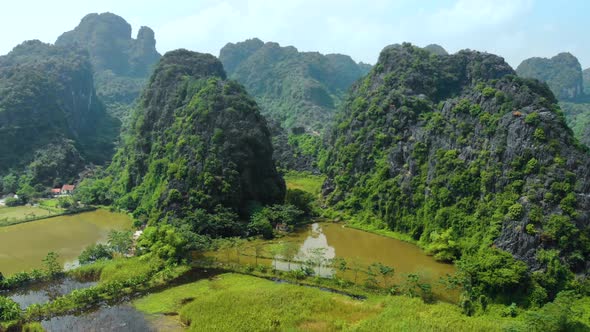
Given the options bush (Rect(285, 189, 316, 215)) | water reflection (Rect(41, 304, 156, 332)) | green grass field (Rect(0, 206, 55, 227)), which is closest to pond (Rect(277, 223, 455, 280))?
bush (Rect(285, 189, 316, 215))

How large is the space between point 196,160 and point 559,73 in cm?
16132

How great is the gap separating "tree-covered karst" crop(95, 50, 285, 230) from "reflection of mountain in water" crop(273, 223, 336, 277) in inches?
330

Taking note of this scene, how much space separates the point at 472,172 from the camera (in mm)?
51469

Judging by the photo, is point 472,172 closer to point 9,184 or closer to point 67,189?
point 67,189

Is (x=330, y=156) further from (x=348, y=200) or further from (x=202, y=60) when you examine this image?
(x=202, y=60)

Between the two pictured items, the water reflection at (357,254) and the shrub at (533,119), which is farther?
the shrub at (533,119)

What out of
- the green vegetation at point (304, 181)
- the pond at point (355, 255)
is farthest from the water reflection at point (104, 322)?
the green vegetation at point (304, 181)

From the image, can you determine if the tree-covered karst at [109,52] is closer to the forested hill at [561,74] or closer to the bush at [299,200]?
the bush at [299,200]

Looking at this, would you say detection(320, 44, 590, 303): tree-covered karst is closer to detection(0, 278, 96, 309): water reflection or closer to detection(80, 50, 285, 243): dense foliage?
detection(80, 50, 285, 243): dense foliage

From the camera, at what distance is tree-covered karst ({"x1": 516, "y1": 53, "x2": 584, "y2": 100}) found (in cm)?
16462

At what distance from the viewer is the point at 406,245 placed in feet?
175

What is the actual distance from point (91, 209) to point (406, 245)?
158 feet

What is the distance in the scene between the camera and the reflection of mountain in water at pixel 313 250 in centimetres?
4314

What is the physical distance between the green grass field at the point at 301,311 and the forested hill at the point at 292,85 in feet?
333
